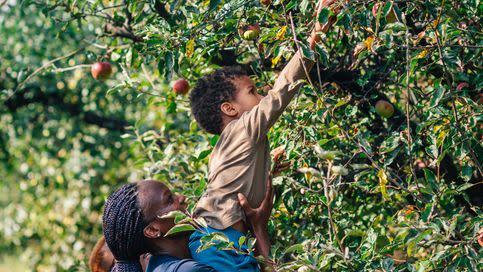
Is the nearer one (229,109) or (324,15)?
(324,15)

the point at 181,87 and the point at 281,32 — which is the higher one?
the point at 281,32

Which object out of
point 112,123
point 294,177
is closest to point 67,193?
point 112,123

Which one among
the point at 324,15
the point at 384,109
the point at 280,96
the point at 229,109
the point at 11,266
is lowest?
the point at 11,266

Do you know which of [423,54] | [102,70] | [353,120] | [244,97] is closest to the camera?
[423,54]

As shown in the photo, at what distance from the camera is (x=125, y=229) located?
2.30 meters

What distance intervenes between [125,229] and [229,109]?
515mm

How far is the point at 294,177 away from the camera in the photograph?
2764mm

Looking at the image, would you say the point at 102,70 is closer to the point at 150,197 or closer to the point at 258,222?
the point at 150,197

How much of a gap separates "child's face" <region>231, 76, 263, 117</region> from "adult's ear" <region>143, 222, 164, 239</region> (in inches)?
17.9

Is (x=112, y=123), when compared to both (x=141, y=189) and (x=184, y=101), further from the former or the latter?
(x=141, y=189)

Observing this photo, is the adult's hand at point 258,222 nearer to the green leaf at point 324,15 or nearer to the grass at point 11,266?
the green leaf at point 324,15

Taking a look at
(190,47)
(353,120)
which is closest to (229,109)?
(190,47)

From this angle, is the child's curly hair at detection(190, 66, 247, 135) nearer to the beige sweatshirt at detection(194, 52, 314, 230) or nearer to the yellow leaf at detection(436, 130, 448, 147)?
the beige sweatshirt at detection(194, 52, 314, 230)

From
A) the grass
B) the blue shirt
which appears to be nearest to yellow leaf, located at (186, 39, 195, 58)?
the blue shirt
